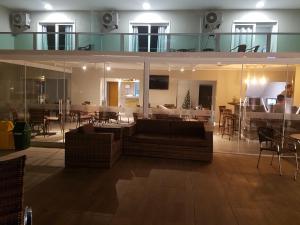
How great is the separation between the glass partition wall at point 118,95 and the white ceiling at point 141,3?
299cm

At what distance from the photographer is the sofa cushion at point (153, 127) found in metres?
6.99

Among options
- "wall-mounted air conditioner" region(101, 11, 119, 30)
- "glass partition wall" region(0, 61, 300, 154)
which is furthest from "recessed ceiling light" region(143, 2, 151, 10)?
"glass partition wall" region(0, 61, 300, 154)

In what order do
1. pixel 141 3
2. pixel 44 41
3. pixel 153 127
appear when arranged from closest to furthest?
pixel 153 127
pixel 44 41
pixel 141 3

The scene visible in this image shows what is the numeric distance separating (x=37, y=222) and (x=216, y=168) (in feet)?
12.0

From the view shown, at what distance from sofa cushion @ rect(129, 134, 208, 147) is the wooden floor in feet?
1.50

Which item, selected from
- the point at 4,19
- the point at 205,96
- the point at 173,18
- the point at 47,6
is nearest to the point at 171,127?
the point at 205,96

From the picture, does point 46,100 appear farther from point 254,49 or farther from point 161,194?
point 254,49

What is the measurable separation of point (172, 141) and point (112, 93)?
9.31 ft

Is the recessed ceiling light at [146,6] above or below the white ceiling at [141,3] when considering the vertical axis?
below

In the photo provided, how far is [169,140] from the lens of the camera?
20.3ft

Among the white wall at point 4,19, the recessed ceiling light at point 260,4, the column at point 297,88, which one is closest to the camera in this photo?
the column at point 297,88

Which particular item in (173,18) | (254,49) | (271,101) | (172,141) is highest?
(173,18)

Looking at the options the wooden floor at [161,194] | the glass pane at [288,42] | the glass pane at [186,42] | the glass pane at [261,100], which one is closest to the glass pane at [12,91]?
the wooden floor at [161,194]

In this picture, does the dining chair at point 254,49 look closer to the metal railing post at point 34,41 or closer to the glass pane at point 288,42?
the glass pane at point 288,42
